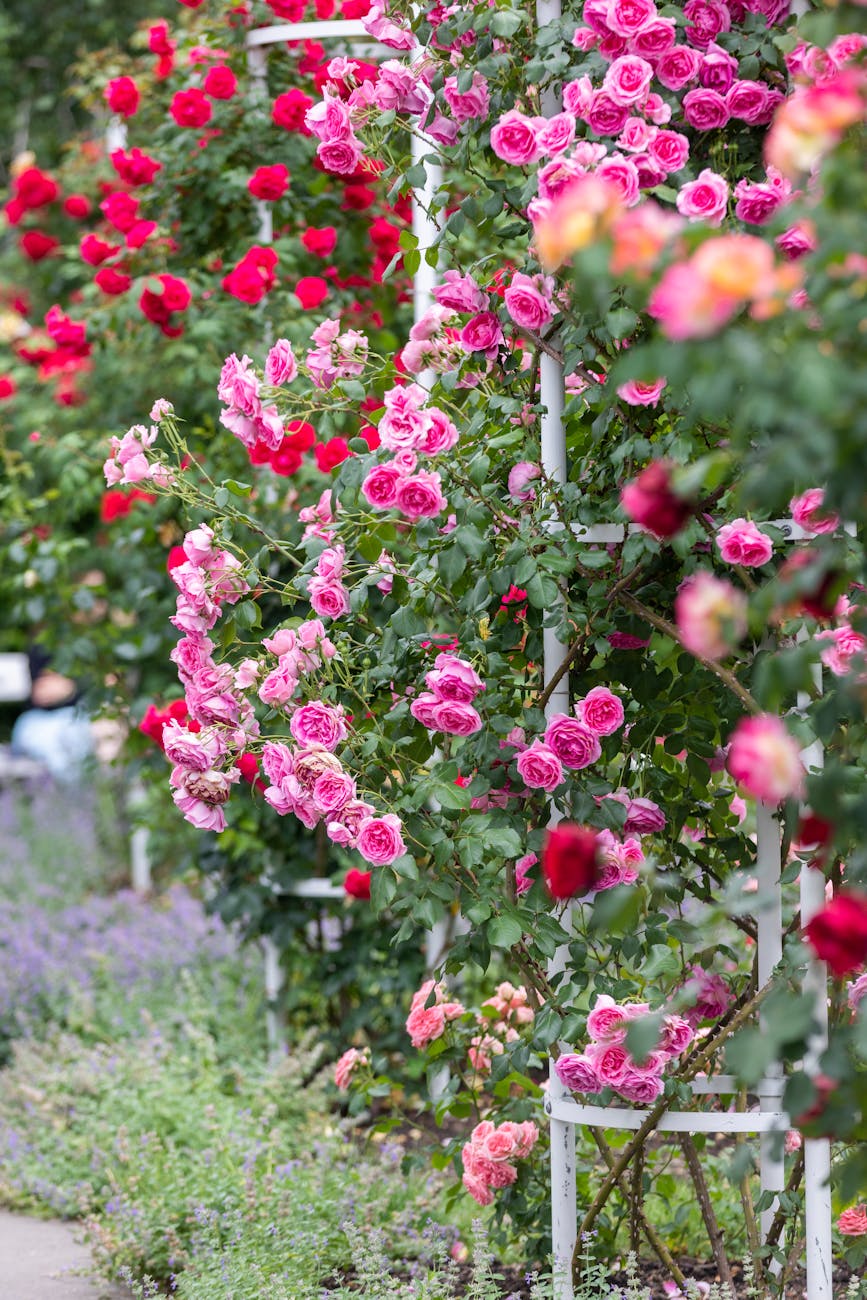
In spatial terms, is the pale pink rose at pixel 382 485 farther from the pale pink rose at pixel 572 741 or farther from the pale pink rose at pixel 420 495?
the pale pink rose at pixel 572 741

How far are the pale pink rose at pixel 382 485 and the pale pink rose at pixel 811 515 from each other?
0.57 metres

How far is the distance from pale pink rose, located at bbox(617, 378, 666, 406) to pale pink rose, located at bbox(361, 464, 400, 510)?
13.6 inches

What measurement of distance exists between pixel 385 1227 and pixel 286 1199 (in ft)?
0.70

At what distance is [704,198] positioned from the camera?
2.12 meters

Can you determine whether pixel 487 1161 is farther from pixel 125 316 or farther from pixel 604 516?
pixel 125 316

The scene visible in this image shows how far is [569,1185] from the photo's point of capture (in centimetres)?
254

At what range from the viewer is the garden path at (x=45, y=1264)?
3.09m

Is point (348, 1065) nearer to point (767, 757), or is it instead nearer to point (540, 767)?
point (540, 767)

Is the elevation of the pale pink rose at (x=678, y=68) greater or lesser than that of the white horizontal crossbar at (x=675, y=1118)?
greater

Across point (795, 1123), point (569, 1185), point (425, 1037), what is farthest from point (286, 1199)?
point (795, 1123)

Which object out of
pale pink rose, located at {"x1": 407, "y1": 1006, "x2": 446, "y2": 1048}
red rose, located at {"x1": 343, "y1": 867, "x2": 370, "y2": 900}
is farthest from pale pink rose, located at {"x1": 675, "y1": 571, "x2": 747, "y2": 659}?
red rose, located at {"x1": 343, "y1": 867, "x2": 370, "y2": 900}

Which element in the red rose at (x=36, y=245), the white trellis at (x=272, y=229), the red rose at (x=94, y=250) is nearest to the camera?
the white trellis at (x=272, y=229)

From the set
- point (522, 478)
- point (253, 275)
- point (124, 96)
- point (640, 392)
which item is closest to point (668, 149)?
point (640, 392)

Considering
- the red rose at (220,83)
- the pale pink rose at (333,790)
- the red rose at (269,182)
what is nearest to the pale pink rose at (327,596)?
the pale pink rose at (333,790)
